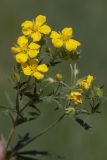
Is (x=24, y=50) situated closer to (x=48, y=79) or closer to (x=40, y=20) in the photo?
(x=48, y=79)

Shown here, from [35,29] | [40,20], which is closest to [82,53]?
[40,20]

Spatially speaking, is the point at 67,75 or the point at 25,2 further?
the point at 25,2

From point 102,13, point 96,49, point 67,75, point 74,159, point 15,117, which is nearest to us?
point 15,117

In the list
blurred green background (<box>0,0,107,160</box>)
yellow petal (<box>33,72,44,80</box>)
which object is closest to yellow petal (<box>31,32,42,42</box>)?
yellow petal (<box>33,72,44,80</box>)

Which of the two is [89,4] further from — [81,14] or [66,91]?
[66,91]

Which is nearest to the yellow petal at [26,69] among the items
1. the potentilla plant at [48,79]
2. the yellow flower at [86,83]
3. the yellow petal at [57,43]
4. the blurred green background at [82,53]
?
the potentilla plant at [48,79]

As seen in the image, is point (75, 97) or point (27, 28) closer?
point (75, 97)

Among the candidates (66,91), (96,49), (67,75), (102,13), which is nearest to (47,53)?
(66,91)
